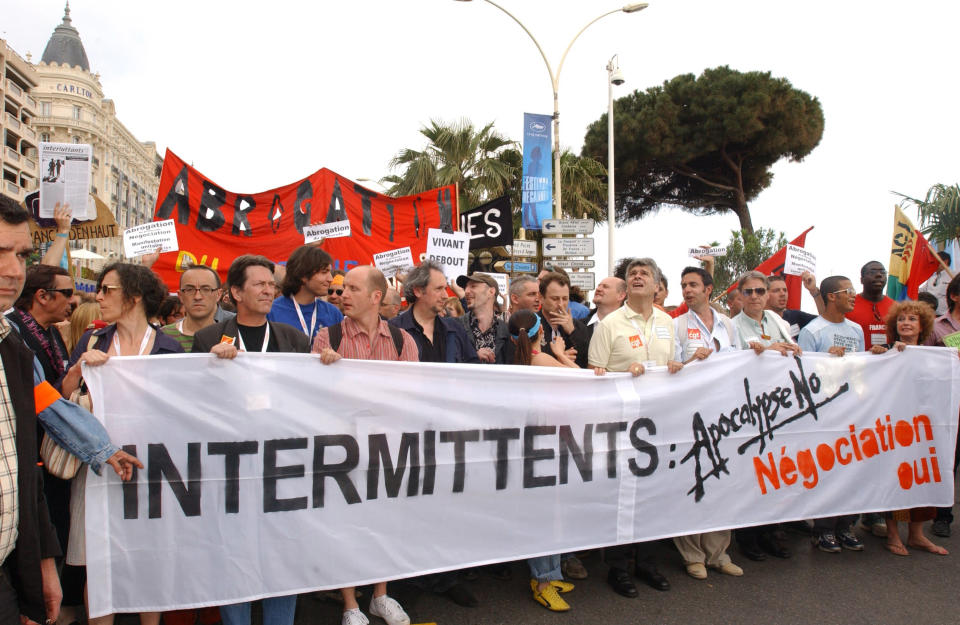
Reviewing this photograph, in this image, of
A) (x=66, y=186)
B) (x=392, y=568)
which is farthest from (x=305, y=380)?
(x=66, y=186)

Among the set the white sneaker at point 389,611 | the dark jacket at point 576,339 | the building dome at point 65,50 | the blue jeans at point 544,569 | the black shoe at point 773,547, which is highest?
the building dome at point 65,50

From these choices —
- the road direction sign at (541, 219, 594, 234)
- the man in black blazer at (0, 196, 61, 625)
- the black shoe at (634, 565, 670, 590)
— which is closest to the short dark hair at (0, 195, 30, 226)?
the man in black blazer at (0, 196, 61, 625)

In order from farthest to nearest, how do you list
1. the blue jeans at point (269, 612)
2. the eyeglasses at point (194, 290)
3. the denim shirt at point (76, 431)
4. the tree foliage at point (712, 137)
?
the tree foliage at point (712, 137) < the eyeglasses at point (194, 290) < the blue jeans at point (269, 612) < the denim shirt at point (76, 431)

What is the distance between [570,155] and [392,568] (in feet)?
64.1

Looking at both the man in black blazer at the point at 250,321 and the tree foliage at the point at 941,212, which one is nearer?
the man in black blazer at the point at 250,321

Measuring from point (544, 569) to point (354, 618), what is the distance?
1.03 meters

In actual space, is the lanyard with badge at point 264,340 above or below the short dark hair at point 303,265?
below

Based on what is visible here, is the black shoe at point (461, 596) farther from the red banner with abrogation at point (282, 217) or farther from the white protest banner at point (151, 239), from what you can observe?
the red banner with abrogation at point (282, 217)

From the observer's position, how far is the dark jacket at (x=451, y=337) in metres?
3.73

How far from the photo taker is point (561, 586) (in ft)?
11.4

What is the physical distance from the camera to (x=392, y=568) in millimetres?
3002

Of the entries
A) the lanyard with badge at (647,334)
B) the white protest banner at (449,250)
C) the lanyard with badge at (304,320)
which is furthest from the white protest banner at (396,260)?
the lanyard with badge at (647,334)

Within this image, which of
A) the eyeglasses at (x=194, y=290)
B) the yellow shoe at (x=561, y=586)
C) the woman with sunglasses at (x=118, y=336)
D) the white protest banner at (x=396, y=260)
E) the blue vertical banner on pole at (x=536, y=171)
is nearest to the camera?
the woman with sunglasses at (x=118, y=336)

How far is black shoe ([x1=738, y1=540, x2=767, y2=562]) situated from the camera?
3.98 m
